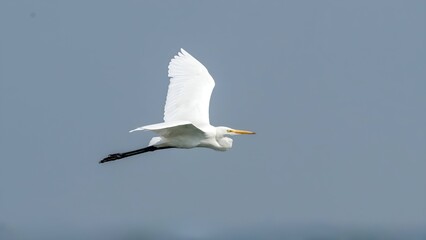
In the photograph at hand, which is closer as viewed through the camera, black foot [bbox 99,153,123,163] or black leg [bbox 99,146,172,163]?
black leg [bbox 99,146,172,163]

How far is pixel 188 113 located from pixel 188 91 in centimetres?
47

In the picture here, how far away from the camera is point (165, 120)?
1812 cm

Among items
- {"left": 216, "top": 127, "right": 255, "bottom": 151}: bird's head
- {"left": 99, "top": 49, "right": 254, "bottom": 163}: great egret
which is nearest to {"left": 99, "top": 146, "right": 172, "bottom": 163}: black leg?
{"left": 99, "top": 49, "right": 254, "bottom": 163}: great egret

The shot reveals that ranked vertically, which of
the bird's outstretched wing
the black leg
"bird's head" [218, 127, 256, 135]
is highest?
the bird's outstretched wing

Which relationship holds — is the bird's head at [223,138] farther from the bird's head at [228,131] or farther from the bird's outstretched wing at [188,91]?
the bird's outstretched wing at [188,91]

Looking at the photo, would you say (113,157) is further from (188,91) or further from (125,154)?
(188,91)

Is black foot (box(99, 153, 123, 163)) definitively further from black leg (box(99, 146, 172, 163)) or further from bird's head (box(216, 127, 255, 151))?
A: bird's head (box(216, 127, 255, 151))

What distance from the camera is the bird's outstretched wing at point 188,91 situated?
59.6 ft

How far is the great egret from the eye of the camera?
17.4m

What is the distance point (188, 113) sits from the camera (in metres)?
18.2

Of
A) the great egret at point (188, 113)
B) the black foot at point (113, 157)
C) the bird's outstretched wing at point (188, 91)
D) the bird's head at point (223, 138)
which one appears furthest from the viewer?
the black foot at point (113, 157)

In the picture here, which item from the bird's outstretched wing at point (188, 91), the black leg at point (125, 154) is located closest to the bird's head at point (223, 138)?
the bird's outstretched wing at point (188, 91)

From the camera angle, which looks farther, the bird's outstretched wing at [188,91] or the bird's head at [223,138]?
the bird's outstretched wing at [188,91]

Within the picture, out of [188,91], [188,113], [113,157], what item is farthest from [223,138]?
[113,157]
